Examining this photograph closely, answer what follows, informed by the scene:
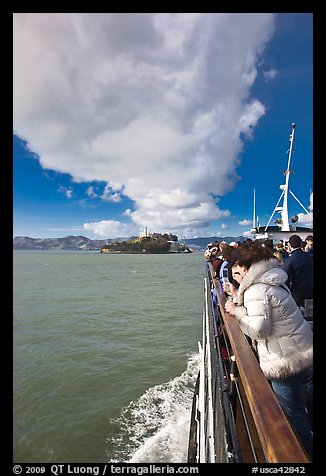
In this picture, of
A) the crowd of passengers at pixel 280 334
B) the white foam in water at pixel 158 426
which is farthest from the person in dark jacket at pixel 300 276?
the white foam in water at pixel 158 426

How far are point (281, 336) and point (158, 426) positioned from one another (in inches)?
258

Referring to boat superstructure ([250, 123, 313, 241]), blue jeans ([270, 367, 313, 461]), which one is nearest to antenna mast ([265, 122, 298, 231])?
boat superstructure ([250, 123, 313, 241])

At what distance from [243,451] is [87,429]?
637cm

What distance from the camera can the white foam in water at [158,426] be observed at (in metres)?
6.12

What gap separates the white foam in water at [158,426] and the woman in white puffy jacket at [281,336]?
5.01 metres

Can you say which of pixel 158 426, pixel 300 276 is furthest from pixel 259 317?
pixel 158 426

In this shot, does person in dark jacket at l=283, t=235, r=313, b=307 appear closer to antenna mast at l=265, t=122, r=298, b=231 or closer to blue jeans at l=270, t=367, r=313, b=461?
blue jeans at l=270, t=367, r=313, b=461

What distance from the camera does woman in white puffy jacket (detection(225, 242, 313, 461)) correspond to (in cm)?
206

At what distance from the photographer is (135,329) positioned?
15.3 meters

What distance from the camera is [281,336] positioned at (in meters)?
2.10

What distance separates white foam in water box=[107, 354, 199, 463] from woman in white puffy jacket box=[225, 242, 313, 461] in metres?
5.01

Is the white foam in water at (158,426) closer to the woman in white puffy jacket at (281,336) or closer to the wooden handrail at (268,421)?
the woman in white puffy jacket at (281,336)

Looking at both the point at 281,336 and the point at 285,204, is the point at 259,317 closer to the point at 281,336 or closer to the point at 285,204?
the point at 281,336
